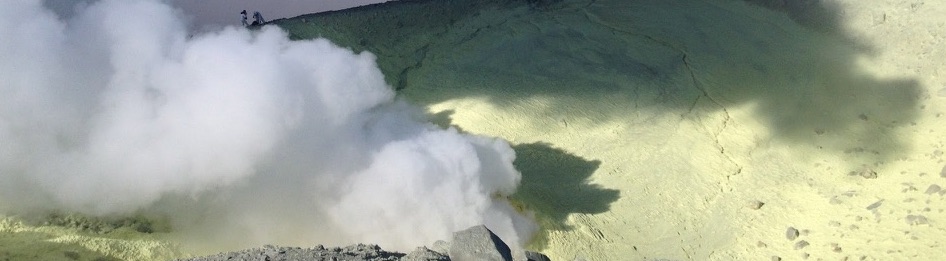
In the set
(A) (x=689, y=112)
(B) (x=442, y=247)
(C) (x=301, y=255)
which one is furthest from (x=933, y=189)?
(C) (x=301, y=255)

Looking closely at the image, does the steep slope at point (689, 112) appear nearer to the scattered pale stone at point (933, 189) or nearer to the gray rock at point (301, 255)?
the scattered pale stone at point (933, 189)

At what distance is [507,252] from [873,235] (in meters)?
2.44

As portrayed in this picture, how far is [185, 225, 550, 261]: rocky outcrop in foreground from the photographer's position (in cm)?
366

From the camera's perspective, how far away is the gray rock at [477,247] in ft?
12.2

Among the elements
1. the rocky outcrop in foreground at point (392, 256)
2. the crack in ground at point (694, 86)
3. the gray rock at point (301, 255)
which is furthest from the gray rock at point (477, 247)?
the crack in ground at point (694, 86)

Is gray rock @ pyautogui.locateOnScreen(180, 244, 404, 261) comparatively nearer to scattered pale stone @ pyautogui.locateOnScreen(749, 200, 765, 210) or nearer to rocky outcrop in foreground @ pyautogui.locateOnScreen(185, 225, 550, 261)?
rocky outcrop in foreground @ pyautogui.locateOnScreen(185, 225, 550, 261)

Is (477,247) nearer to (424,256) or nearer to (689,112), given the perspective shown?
(424,256)

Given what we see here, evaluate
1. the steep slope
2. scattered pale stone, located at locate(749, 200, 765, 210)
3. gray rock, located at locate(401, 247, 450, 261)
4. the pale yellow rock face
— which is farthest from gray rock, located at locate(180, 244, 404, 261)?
scattered pale stone, located at locate(749, 200, 765, 210)

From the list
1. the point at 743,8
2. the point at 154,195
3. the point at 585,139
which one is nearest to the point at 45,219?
the point at 154,195

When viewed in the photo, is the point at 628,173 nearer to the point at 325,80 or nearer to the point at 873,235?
the point at 873,235

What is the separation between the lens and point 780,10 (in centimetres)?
773

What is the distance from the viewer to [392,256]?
13.0 ft

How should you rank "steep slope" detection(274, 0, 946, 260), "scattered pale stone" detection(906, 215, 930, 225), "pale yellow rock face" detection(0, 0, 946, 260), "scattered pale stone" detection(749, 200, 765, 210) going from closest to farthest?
"scattered pale stone" detection(906, 215, 930, 225) → "pale yellow rock face" detection(0, 0, 946, 260) → "steep slope" detection(274, 0, 946, 260) → "scattered pale stone" detection(749, 200, 765, 210)

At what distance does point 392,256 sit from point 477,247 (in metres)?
0.43
